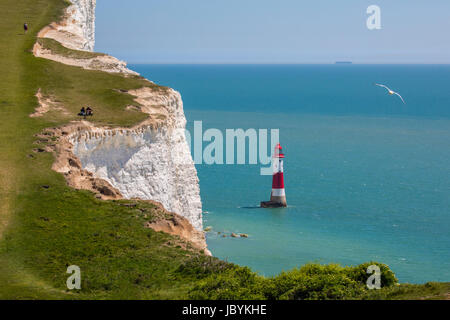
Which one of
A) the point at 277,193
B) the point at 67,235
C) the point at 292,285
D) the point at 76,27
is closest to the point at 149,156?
the point at 67,235

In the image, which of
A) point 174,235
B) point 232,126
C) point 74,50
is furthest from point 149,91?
point 232,126

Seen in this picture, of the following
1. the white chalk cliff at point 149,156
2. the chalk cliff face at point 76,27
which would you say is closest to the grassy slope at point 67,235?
the white chalk cliff at point 149,156

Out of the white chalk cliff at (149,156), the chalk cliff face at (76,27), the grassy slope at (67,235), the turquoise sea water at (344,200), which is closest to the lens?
the grassy slope at (67,235)

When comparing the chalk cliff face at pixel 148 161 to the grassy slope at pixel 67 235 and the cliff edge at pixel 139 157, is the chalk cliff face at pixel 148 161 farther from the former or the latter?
the grassy slope at pixel 67 235

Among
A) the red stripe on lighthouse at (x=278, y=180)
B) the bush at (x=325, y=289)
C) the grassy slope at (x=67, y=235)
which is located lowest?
the bush at (x=325, y=289)

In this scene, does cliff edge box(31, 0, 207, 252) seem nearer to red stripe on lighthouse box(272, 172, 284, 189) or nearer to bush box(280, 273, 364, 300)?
bush box(280, 273, 364, 300)

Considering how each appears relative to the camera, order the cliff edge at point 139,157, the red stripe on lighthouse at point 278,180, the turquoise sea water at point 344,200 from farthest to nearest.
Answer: the red stripe on lighthouse at point 278,180
the turquoise sea water at point 344,200
the cliff edge at point 139,157

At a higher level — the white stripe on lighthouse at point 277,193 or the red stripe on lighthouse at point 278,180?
the red stripe on lighthouse at point 278,180
